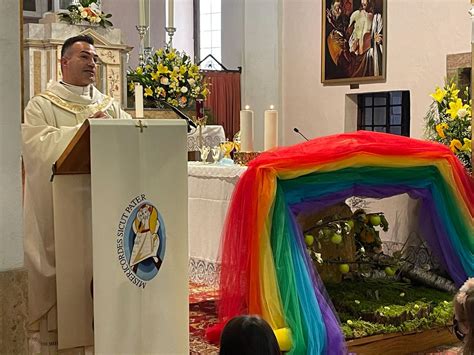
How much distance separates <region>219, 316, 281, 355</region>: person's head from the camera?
80.7 inches

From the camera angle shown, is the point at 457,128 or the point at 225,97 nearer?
the point at 457,128

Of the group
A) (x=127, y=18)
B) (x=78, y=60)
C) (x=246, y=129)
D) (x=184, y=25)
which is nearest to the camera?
(x=78, y=60)

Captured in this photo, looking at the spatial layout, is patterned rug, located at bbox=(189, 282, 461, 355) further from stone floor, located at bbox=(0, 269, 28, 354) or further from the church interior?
stone floor, located at bbox=(0, 269, 28, 354)

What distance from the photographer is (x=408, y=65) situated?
8.77 metres

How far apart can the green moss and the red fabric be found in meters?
7.58

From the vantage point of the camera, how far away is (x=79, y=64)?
426cm

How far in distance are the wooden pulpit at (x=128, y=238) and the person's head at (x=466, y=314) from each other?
3.94ft

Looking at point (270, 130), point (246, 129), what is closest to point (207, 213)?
point (246, 129)

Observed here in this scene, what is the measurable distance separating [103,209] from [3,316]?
63 centimetres

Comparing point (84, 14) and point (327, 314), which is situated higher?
point (84, 14)

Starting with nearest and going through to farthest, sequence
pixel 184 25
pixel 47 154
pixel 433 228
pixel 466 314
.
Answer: pixel 466 314, pixel 47 154, pixel 433 228, pixel 184 25

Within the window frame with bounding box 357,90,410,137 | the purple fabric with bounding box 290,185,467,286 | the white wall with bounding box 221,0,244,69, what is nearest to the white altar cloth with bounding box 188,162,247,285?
the purple fabric with bounding box 290,185,467,286

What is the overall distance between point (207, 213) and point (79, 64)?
6.04ft

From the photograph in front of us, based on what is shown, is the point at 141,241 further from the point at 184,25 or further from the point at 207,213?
the point at 184,25
